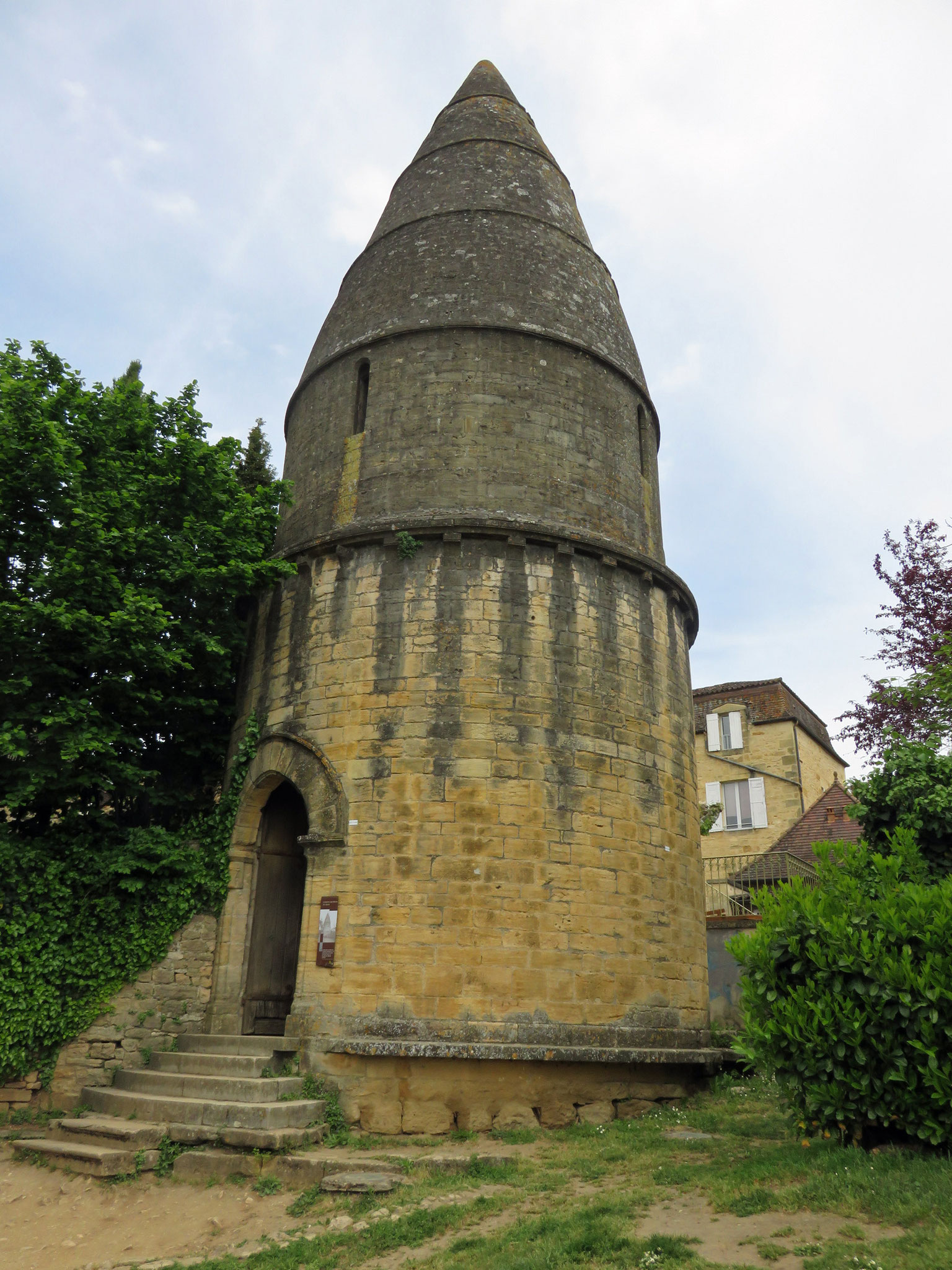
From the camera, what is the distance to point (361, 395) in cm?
1340

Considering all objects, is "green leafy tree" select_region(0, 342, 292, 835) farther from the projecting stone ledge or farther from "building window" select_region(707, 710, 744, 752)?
"building window" select_region(707, 710, 744, 752)

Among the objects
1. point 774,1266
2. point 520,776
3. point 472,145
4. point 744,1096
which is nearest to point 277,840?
point 520,776

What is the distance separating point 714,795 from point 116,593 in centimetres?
2018

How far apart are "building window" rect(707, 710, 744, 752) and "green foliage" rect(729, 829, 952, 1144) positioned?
19740 millimetres

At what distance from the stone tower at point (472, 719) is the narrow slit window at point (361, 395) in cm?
6

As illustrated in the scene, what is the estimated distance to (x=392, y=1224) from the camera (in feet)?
22.3

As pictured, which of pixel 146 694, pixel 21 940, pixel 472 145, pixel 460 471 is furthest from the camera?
pixel 472 145

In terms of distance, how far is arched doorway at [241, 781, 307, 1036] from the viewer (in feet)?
38.1

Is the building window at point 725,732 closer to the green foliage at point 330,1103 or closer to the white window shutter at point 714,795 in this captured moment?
the white window shutter at point 714,795

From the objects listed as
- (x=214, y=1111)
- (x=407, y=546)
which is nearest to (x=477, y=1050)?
(x=214, y=1111)

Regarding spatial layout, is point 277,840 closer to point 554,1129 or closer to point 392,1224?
point 554,1129

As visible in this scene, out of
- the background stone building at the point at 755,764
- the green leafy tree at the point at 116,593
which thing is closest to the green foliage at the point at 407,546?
the green leafy tree at the point at 116,593

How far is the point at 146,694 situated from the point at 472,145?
10640 millimetres

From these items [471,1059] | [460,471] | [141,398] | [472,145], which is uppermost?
[472,145]
